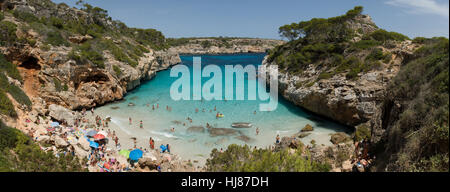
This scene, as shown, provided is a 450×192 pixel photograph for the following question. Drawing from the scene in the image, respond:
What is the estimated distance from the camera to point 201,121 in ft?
74.5

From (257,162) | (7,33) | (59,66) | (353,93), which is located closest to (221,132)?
(257,162)

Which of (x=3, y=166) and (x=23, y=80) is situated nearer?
(x=3, y=166)

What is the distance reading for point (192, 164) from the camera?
579 inches

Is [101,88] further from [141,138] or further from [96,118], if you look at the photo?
[141,138]

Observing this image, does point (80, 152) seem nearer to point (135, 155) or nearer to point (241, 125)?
point (135, 155)

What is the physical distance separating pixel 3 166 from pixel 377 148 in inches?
676

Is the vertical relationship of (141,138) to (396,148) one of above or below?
below

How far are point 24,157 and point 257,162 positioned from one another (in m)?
10.6

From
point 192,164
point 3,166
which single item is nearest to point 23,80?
point 3,166

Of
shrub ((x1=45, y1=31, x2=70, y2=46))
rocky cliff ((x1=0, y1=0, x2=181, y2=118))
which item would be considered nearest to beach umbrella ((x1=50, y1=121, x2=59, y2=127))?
rocky cliff ((x1=0, y1=0, x2=181, y2=118))

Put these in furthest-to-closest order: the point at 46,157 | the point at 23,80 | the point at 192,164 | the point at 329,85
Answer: the point at 329,85 < the point at 23,80 < the point at 192,164 < the point at 46,157

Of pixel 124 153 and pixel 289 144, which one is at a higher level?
pixel 289 144

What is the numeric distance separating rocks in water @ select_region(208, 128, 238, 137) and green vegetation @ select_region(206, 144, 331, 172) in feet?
29.8

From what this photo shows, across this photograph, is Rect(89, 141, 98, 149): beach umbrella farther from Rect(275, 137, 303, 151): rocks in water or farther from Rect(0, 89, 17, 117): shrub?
Rect(275, 137, 303, 151): rocks in water
